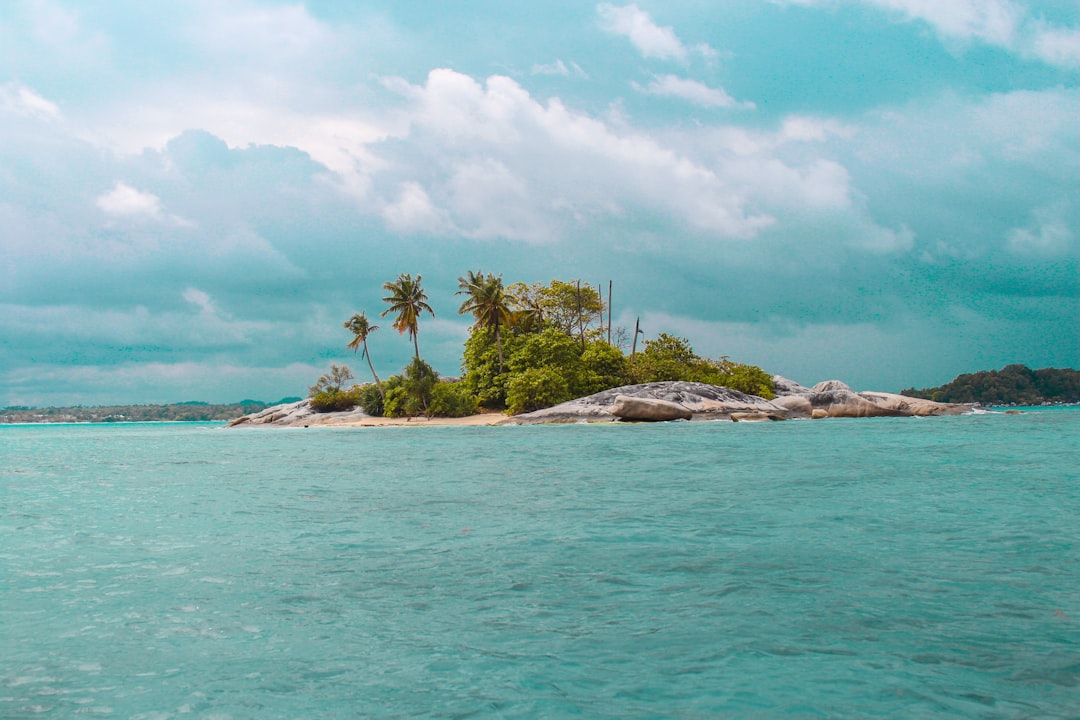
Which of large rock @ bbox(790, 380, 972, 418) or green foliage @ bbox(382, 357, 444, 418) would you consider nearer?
large rock @ bbox(790, 380, 972, 418)

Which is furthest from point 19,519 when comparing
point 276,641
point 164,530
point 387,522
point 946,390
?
point 946,390

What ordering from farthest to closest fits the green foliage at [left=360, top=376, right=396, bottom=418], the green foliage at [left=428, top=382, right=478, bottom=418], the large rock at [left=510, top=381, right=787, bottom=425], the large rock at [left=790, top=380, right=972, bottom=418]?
the green foliage at [left=360, top=376, right=396, bottom=418]
the green foliage at [left=428, top=382, right=478, bottom=418]
the large rock at [left=790, top=380, right=972, bottom=418]
the large rock at [left=510, top=381, right=787, bottom=425]

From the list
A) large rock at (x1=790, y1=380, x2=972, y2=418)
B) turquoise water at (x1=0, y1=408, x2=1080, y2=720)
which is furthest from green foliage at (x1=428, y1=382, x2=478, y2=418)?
turquoise water at (x1=0, y1=408, x2=1080, y2=720)

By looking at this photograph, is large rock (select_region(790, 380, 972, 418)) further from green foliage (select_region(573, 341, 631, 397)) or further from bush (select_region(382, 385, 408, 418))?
bush (select_region(382, 385, 408, 418))

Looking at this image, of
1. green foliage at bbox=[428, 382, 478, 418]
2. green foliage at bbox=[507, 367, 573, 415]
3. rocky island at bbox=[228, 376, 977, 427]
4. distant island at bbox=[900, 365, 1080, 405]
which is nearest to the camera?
rocky island at bbox=[228, 376, 977, 427]

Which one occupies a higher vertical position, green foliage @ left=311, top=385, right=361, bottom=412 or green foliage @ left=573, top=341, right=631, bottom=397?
green foliage @ left=573, top=341, right=631, bottom=397

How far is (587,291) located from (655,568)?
6344 cm

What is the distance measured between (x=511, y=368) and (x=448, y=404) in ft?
18.5

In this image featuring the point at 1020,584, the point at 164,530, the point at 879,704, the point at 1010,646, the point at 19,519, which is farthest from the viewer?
the point at 19,519

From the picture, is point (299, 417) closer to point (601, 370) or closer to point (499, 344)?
point (499, 344)

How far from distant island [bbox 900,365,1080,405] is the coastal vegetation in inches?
2226

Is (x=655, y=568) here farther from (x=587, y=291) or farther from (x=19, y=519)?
(x=587, y=291)

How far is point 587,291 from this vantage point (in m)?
69.2

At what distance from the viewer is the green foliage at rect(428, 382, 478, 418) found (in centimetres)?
5688
